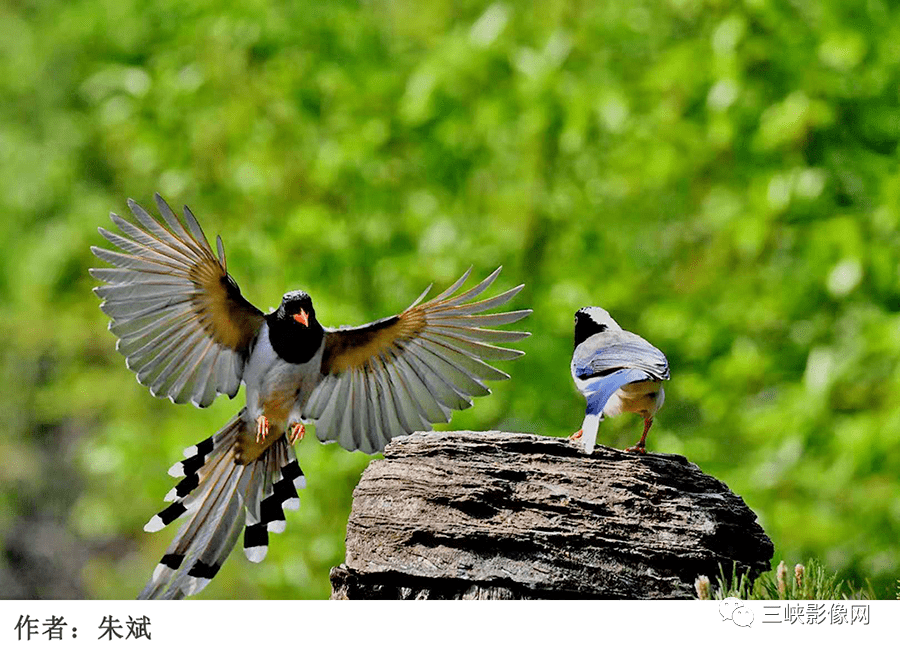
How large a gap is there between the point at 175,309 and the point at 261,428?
201mm

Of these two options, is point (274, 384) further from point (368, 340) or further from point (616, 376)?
point (616, 376)

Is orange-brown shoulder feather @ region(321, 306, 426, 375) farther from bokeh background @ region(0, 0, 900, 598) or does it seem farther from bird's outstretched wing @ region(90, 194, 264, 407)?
bokeh background @ region(0, 0, 900, 598)

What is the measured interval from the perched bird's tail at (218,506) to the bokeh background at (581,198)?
1196mm

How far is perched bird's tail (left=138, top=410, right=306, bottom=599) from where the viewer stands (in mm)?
1330

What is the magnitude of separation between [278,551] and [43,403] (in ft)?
6.29

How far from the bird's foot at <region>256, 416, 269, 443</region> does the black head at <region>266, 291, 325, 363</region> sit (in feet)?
0.29

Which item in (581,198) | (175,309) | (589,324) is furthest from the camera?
(581,198)

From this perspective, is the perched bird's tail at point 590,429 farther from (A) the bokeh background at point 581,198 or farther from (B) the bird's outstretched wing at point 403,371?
(A) the bokeh background at point 581,198

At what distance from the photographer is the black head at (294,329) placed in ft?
4.46

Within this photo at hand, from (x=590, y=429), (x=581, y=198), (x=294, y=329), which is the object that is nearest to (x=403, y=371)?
(x=294, y=329)

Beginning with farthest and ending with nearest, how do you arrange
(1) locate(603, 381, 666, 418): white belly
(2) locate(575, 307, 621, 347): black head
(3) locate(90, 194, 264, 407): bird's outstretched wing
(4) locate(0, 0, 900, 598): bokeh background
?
(4) locate(0, 0, 900, 598): bokeh background, (2) locate(575, 307, 621, 347): black head, (1) locate(603, 381, 666, 418): white belly, (3) locate(90, 194, 264, 407): bird's outstretched wing

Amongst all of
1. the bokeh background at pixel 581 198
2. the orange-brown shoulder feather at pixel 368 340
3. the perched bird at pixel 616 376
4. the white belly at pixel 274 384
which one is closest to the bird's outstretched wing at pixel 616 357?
the perched bird at pixel 616 376

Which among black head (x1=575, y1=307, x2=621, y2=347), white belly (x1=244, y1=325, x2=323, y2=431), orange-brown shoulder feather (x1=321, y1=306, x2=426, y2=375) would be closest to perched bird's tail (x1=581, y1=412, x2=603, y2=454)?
black head (x1=575, y1=307, x2=621, y2=347)

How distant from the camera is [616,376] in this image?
4.51 feet
